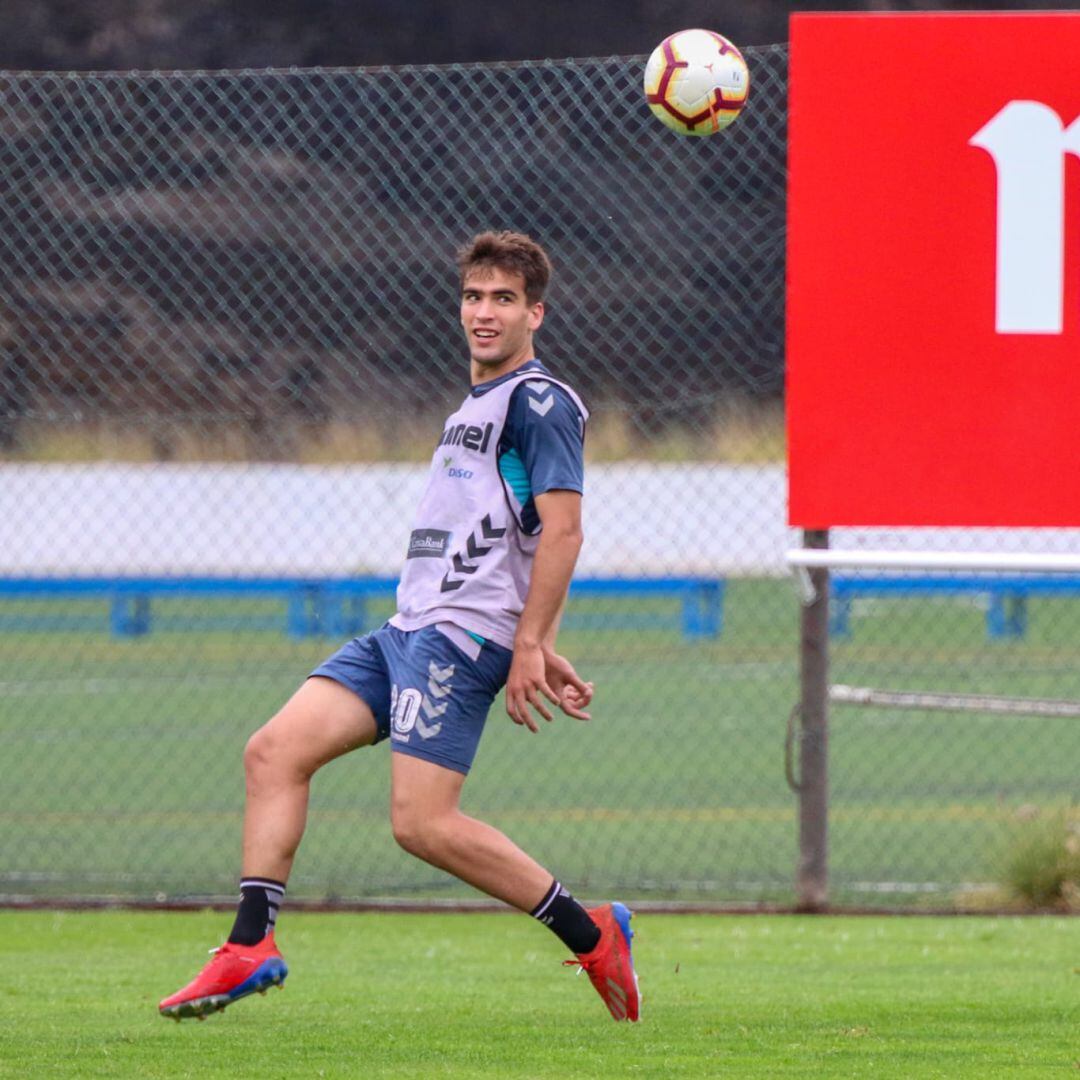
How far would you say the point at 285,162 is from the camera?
18188 mm

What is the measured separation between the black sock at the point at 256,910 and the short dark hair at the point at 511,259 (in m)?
1.57

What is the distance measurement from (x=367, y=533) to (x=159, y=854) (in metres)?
11.9

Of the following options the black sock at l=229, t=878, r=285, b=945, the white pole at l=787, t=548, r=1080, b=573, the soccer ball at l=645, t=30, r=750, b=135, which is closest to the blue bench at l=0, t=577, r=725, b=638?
the white pole at l=787, t=548, r=1080, b=573

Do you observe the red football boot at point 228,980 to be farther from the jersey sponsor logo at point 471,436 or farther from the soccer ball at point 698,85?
the soccer ball at point 698,85

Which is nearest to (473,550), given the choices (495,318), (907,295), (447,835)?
(495,318)

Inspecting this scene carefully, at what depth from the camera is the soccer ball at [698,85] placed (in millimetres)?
6395

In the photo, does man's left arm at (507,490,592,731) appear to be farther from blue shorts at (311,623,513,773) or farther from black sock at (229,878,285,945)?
black sock at (229,878,285,945)

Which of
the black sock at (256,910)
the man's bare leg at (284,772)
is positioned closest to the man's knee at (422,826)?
the man's bare leg at (284,772)

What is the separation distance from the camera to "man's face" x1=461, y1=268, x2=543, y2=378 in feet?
17.5

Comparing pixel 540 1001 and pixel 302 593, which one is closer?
pixel 540 1001

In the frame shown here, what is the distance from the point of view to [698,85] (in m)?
6.40

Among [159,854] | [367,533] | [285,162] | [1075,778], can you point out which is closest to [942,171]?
[159,854]

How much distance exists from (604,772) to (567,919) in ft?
23.3

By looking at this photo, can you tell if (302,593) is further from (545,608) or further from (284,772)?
(545,608)
